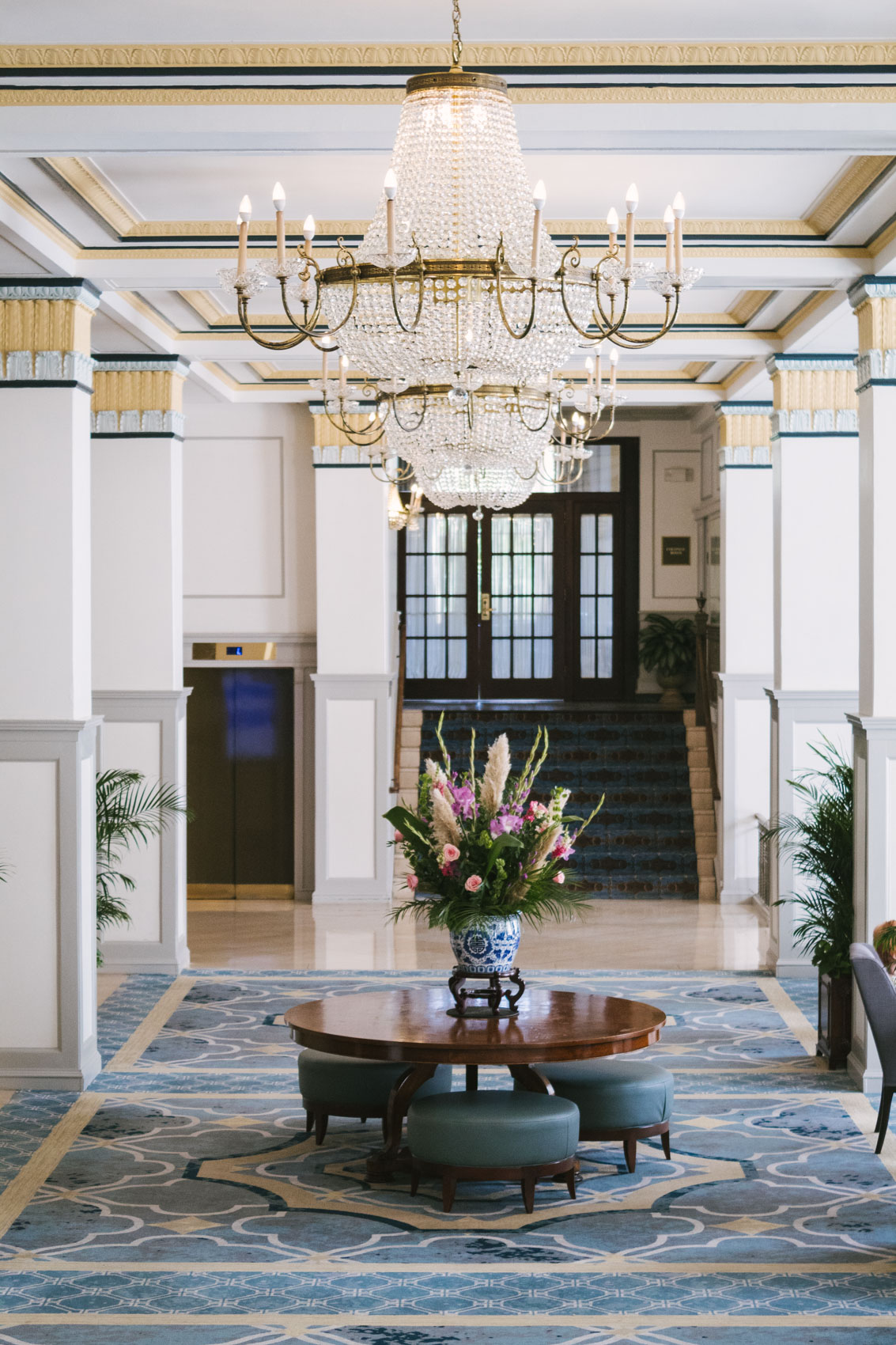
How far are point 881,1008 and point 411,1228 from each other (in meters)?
2.13

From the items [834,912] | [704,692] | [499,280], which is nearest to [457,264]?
[499,280]

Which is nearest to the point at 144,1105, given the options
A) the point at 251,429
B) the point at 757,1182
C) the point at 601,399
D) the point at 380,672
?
the point at 757,1182

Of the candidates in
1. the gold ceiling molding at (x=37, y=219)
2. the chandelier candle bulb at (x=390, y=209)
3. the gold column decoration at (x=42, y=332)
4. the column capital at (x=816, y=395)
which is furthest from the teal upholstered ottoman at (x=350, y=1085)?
the column capital at (x=816, y=395)

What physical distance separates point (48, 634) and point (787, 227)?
422 cm

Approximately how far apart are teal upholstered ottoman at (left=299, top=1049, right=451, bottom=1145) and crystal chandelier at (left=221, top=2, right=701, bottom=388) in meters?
3.06

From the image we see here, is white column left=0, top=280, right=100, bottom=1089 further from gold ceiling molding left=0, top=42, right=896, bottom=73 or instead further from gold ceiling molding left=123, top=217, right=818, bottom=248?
gold ceiling molding left=0, top=42, right=896, bottom=73

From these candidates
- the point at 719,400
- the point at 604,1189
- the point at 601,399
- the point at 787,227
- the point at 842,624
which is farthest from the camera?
the point at 719,400

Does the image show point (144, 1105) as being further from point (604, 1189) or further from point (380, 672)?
point (380, 672)

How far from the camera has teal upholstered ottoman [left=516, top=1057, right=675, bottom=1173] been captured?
6312 millimetres

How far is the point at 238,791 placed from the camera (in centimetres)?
1392

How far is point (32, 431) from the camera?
25.1 feet

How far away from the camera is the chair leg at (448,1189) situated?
590 centimetres

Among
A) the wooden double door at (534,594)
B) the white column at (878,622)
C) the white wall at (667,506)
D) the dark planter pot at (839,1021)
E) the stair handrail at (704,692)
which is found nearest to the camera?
the white column at (878,622)

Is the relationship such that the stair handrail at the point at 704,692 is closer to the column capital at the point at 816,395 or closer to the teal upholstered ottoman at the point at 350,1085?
the column capital at the point at 816,395
